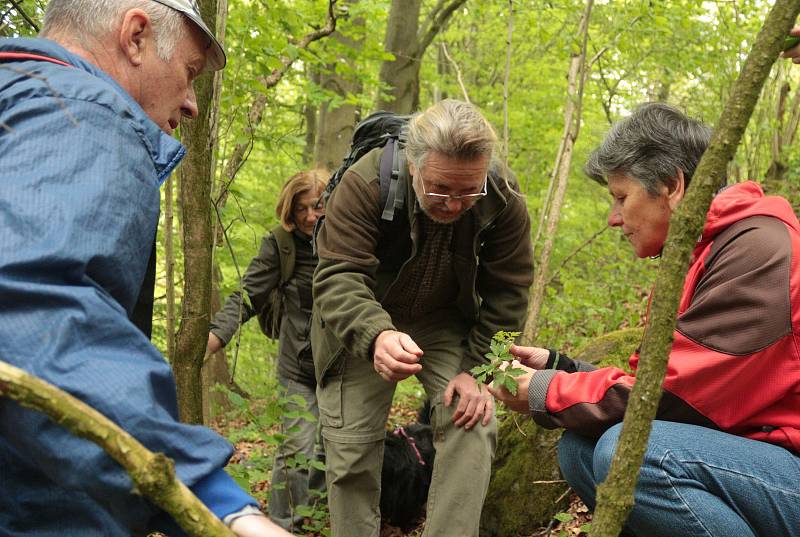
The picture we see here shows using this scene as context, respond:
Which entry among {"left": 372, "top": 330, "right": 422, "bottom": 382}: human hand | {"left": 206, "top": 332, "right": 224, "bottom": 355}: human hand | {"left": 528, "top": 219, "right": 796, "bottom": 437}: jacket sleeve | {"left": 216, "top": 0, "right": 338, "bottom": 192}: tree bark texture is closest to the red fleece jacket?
{"left": 528, "top": 219, "right": 796, "bottom": 437}: jacket sleeve

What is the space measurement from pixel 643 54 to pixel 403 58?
2.88 m

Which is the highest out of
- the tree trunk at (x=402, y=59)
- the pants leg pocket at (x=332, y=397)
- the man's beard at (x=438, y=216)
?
the tree trunk at (x=402, y=59)

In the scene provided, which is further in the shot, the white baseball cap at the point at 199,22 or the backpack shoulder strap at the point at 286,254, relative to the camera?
the backpack shoulder strap at the point at 286,254

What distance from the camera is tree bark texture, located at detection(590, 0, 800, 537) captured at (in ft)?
3.87

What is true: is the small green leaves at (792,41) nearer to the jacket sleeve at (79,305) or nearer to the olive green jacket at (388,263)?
the jacket sleeve at (79,305)

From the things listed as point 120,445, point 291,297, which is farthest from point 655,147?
point 291,297

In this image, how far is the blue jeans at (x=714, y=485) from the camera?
201 cm

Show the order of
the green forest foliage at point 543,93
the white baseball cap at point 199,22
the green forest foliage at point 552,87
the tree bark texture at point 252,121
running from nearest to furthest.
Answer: the white baseball cap at point 199,22 → the tree bark texture at point 252,121 → the green forest foliage at point 543,93 → the green forest foliage at point 552,87

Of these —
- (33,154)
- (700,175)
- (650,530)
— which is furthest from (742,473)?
(33,154)

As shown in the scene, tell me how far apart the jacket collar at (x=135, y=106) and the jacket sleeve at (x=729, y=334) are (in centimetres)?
154

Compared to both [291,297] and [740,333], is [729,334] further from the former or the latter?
[291,297]

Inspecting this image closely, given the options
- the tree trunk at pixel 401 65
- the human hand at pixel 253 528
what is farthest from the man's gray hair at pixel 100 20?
the tree trunk at pixel 401 65

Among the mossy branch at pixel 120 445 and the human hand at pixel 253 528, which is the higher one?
the mossy branch at pixel 120 445

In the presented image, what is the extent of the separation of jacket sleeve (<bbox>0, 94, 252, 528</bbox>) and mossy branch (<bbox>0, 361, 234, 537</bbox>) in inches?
3.3
